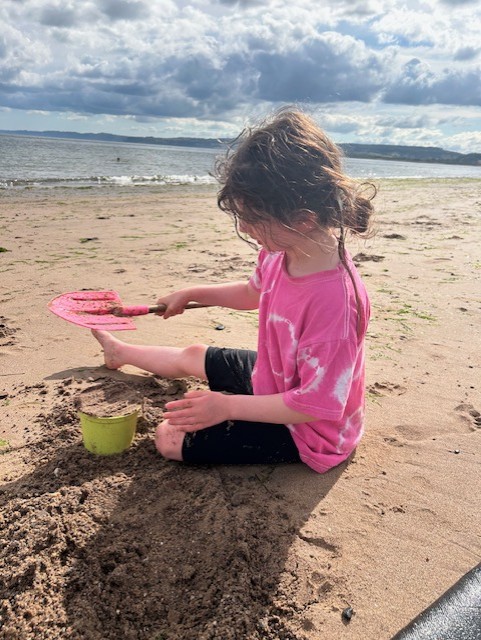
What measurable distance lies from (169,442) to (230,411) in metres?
0.38

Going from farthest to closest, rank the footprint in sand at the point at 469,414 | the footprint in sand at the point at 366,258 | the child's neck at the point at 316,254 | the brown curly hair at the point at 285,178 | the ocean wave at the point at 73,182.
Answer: the ocean wave at the point at 73,182 → the footprint in sand at the point at 366,258 → the footprint in sand at the point at 469,414 → the child's neck at the point at 316,254 → the brown curly hair at the point at 285,178

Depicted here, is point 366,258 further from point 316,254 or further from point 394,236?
point 316,254

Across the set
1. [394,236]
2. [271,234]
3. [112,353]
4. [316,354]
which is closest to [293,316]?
[316,354]

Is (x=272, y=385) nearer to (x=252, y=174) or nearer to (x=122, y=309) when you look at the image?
(x=252, y=174)

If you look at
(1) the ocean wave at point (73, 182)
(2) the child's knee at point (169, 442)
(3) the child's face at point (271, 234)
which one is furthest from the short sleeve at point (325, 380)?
(1) the ocean wave at point (73, 182)

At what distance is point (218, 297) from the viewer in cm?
294

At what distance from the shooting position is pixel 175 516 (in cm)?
196

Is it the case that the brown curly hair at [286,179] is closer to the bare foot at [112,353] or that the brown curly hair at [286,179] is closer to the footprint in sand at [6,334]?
the bare foot at [112,353]

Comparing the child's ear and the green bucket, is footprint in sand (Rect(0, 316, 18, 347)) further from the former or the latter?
the child's ear

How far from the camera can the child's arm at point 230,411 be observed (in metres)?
2.05

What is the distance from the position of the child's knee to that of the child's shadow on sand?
5cm

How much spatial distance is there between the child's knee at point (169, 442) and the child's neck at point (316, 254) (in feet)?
2.71

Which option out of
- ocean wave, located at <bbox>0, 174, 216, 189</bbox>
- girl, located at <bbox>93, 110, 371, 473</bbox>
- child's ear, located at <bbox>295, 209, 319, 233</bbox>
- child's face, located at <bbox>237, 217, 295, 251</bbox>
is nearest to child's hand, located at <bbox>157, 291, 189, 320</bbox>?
girl, located at <bbox>93, 110, 371, 473</bbox>

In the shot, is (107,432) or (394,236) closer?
(107,432)
